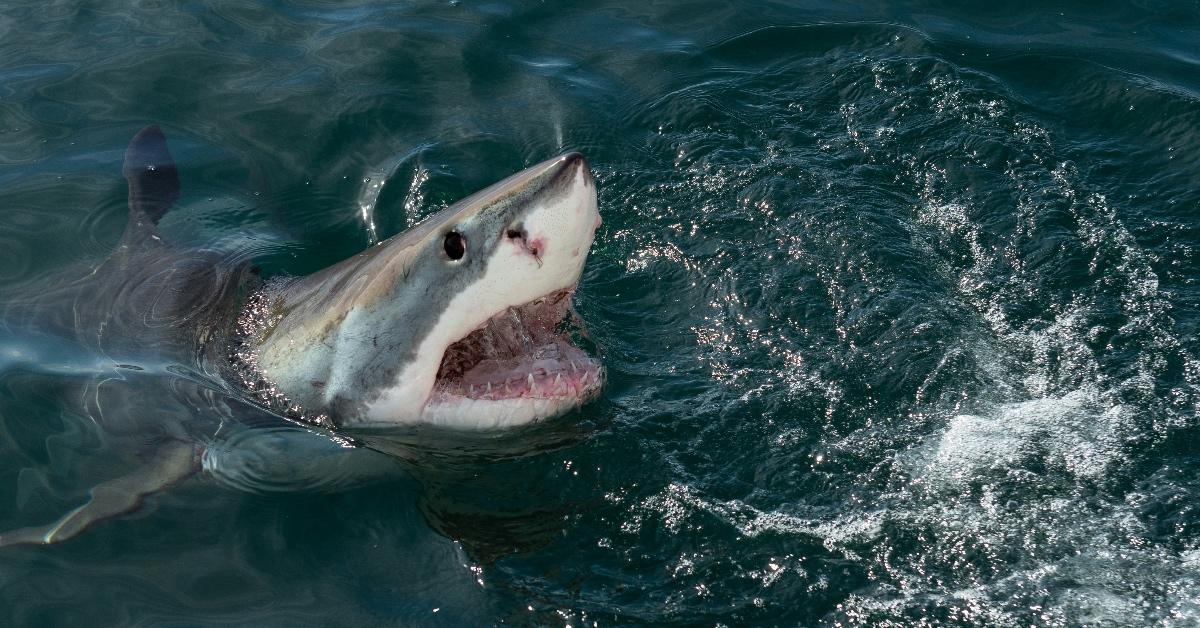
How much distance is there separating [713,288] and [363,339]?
73.1 inches

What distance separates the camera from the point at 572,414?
4086 millimetres

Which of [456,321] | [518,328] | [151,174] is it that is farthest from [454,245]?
[151,174]

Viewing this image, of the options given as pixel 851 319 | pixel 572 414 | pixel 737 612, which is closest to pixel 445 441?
pixel 572 414

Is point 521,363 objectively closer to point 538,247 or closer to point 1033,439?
point 538,247

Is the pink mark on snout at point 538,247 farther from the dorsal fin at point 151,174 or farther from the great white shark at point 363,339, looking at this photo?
the dorsal fin at point 151,174

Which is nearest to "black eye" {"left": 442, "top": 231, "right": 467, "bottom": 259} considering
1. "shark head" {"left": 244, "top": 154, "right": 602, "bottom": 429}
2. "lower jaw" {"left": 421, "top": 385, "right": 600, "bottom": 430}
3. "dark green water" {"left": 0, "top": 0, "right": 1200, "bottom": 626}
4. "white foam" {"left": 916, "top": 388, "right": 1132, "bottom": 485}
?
"shark head" {"left": 244, "top": 154, "right": 602, "bottom": 429}

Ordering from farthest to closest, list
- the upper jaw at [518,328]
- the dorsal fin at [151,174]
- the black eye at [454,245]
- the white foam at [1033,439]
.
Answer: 1. the dorsal fin at [151,174]
2. the white foam at [1033,439]
3. the black eye at [454,245]
4. the upper jaw at [518,328]

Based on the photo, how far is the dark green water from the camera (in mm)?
3639

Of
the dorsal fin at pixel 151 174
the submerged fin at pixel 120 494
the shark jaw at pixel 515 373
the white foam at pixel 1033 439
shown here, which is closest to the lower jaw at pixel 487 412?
the shark jaw at pixel 515 373

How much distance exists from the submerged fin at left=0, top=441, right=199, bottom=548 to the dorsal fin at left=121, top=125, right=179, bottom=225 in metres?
1.70

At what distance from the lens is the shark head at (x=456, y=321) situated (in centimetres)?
347

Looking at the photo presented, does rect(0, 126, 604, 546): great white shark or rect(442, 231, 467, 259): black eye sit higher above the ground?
rect(442, 231, 467, 259): black eye

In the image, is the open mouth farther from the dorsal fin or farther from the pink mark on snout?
the dorsal fin

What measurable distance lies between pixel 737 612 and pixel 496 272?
49.4 inches
